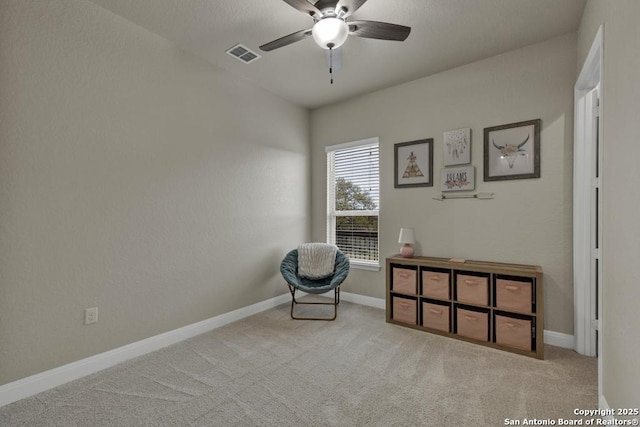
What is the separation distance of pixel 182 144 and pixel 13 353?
6.48 ft

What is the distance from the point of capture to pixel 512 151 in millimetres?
2881

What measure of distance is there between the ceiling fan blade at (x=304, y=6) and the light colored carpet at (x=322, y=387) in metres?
2.52

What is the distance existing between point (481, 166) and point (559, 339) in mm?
1725

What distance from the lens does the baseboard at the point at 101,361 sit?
1.96m

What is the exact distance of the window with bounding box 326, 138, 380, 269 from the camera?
12.9 ft

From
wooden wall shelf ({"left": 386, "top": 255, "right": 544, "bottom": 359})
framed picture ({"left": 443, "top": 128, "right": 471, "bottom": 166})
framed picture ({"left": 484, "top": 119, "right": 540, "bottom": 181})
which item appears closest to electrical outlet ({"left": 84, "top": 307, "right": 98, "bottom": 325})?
wooden wall shelf ({"left": 386, "top": 255, "right": 544, "bottom": 359})

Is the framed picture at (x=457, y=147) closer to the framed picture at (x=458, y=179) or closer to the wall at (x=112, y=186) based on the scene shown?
the framed picture at (x=458, y=179)

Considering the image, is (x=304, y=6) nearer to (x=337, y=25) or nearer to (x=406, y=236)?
(x=337, y=25)

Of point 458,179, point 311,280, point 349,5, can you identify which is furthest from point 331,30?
point 311,280

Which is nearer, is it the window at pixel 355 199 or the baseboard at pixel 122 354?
the baseboard at pixel 122 354

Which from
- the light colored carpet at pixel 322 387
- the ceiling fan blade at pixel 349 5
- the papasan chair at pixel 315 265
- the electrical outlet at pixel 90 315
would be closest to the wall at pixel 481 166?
the papasan chair at pixel 315 265

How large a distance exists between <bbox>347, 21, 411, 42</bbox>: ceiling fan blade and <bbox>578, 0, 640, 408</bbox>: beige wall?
1106mm

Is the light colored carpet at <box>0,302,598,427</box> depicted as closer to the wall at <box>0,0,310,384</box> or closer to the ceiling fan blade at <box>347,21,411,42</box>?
the wall at <box>0,0,310,384</box>

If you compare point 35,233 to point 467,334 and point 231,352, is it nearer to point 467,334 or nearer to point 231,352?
point 231,352
